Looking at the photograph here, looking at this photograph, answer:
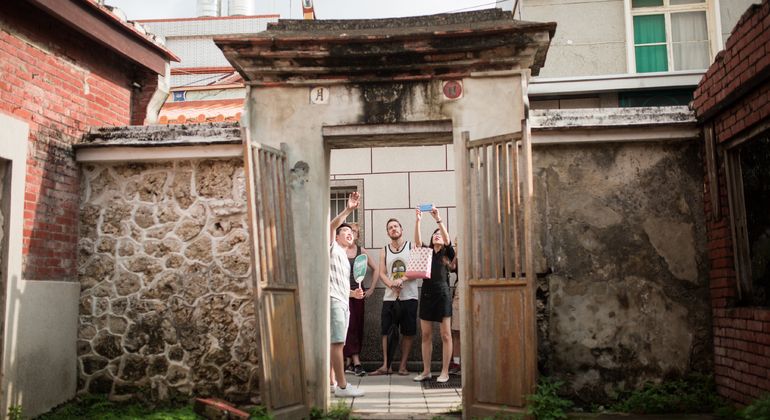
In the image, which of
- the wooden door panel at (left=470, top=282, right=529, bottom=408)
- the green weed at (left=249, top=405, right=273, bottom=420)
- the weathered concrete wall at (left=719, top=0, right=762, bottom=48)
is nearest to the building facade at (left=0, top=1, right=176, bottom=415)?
the green weed at (left=249, top=405, right=273, bottom=420)

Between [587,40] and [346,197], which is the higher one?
[587,40]

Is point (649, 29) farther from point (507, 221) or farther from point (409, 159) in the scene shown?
point (507, 221)

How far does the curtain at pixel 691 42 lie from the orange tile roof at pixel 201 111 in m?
9.07

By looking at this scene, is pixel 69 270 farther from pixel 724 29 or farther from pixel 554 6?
pixel 724 29

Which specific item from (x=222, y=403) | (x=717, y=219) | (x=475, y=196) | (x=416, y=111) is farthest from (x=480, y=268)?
(x=222, y=403)

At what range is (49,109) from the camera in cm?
696

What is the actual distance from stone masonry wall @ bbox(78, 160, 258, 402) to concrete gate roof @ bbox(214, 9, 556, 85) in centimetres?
112

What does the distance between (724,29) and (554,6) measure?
345 centimetres

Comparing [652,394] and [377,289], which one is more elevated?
[377,289]

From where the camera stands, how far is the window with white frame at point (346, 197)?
1092cm

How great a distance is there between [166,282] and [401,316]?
332cm

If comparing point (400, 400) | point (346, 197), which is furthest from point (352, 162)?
point (400, 400)

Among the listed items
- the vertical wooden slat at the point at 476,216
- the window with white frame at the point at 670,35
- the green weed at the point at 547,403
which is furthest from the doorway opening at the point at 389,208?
the window with white frame at the point at 670,35

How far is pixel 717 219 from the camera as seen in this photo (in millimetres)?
6488
